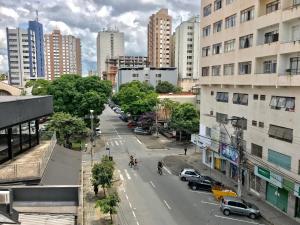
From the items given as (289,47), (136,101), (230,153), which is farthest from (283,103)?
(136,101)

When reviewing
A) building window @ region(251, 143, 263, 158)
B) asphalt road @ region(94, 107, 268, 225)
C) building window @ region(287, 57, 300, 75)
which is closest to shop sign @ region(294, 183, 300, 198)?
asphalt road @ region(94, 107, 268, 225)

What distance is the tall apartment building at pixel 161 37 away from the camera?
145 meters

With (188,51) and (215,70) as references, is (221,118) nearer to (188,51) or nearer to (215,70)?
(215,70)

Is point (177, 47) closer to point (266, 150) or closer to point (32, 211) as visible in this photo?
point (266, 150)

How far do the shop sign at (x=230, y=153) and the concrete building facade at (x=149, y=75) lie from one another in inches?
Result: 3274

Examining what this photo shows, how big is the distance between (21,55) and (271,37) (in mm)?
132363

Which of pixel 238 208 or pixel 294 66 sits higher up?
pixel 294 66

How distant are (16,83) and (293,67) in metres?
136

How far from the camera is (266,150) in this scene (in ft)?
88.0

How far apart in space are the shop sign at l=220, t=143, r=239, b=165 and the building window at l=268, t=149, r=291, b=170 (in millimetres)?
4287

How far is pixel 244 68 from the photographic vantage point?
2967 cm

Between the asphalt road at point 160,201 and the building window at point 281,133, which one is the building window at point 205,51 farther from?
the asphalt road at point 160,201

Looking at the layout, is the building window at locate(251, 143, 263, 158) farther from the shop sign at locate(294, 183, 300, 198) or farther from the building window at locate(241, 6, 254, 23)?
the building window at locate(241, 6, 254, 23)

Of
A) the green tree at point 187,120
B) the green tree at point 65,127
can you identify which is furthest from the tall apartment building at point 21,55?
the green tree at point 187,120
